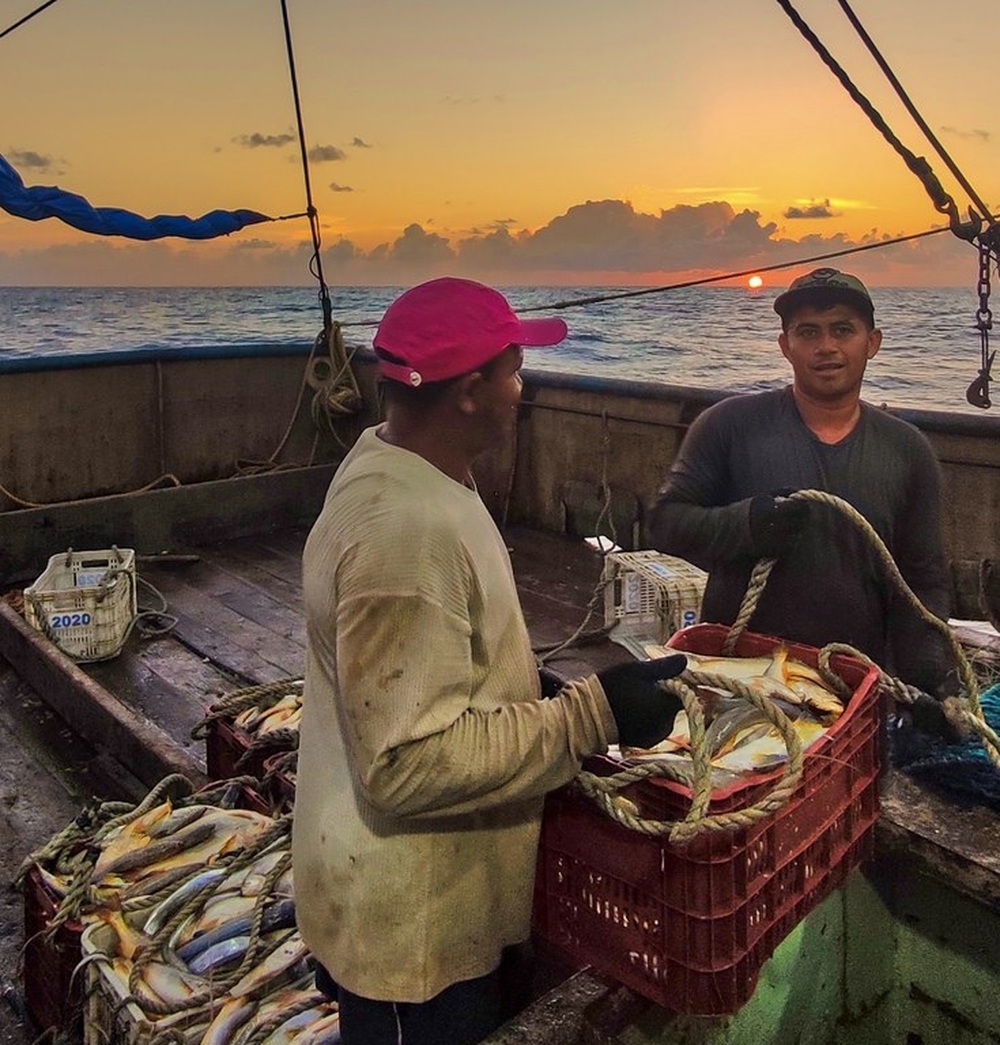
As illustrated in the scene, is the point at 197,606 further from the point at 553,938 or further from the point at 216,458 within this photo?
the point at 553,938

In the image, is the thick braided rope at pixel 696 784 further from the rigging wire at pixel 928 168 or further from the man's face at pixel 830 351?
the rigging wire at pixel 928 168

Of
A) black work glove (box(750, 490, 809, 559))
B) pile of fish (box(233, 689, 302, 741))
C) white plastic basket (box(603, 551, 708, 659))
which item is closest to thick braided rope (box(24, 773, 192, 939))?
pile of fish (box(233, 689, 302, 741))

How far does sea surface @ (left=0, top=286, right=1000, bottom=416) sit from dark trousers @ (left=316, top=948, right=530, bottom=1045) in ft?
64.9

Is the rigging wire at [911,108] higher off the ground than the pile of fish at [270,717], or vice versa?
the rigging wire at [911,108]

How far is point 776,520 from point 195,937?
2002 mm

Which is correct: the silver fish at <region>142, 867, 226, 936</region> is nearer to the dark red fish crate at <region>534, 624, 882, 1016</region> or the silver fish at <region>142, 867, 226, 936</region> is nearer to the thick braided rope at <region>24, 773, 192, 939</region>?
the thick braided rope at <region>24, 773, 192, 939</region>

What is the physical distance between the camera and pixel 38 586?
19.8ft

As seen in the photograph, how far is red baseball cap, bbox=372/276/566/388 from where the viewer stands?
171 centimetres

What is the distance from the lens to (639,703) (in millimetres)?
1710

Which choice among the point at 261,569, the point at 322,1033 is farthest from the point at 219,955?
the point at 261,569

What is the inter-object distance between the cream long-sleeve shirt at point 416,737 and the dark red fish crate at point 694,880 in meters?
0.09

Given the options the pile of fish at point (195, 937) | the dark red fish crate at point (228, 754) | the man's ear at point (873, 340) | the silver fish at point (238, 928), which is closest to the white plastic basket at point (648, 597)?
the dark red fish crate at point (228, 754)

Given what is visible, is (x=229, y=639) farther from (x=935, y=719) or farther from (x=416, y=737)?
(x=416, y=737)

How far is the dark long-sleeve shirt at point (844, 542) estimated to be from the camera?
2994 millimetres
